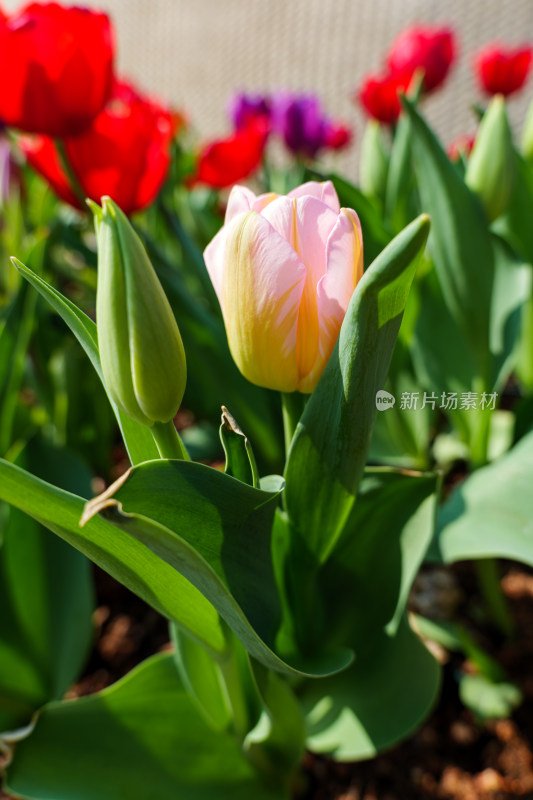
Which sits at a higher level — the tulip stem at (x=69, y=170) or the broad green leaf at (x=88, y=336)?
the tulip stem at (x=69, y=170)

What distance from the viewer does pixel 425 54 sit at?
84 cm

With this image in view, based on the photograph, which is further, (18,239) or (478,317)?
(18,239)

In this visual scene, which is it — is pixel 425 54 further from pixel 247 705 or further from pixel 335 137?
pixel 247 705

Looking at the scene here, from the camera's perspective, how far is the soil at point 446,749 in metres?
0.49

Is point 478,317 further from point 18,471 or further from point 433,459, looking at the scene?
point 18,471

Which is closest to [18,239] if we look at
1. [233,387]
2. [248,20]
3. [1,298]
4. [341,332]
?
[1,298]

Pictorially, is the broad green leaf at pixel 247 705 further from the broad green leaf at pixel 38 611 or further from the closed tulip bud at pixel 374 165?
the closed tulip bud at pixel 374 165

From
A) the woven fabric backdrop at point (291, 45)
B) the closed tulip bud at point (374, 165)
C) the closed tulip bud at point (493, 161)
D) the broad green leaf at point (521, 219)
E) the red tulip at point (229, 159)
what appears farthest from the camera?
the woven fabric backdrop at point (291, 45)

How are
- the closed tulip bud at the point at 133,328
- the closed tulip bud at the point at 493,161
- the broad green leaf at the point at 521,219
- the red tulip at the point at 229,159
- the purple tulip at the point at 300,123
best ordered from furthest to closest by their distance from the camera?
1. the purple tulip at the point at 300,123
2. the red tulip at the point at 229,159
3. the broad green leaf at the point at 521,219
4. the closed tulip bud at the point at 493,161
5. the closed tulip bud at the point at 133,328

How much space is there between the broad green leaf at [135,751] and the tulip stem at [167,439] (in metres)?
0.21

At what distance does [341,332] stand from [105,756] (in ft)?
1.01

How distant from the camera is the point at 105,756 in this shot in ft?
1.23

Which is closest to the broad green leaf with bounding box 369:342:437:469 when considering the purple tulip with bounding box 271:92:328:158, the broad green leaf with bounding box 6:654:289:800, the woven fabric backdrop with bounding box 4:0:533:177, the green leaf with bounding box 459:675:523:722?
the green leaf with bounding box 459:675:523:722

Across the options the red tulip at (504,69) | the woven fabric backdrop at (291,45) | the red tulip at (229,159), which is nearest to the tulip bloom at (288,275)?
the red tulip at (229,159)
